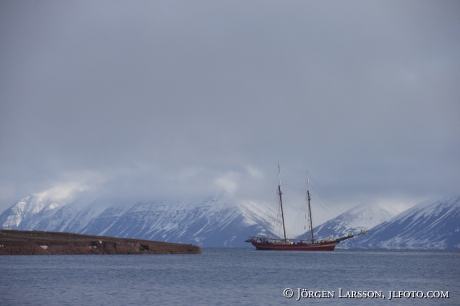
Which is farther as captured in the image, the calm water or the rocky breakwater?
the rocky breakwater

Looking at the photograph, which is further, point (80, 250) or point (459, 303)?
point (80, 250)

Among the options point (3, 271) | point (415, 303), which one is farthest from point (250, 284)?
point (3, 271)

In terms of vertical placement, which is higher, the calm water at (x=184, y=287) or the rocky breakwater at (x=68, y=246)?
the rocky breakwater at (x=68, y=246)

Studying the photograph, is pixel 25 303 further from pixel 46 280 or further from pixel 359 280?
pixel 359 280

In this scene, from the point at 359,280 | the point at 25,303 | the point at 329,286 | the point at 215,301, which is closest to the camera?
the point at 25,303

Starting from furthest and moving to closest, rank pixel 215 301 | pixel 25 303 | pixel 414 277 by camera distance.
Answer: pixel 414 277
pixel 215 301
pixel 25 303

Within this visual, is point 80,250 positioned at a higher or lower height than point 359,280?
higher

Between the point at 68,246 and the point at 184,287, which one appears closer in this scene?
the point at 184,287

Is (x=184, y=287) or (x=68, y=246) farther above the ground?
(x=68, y=246)

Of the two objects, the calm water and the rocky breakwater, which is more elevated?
the rocky breakwater

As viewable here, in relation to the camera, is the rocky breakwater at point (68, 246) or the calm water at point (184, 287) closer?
the calm water at point (184, 287)

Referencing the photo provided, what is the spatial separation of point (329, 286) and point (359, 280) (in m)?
10.7

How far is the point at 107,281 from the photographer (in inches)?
3019

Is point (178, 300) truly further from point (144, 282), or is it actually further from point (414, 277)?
point (414, 277)
